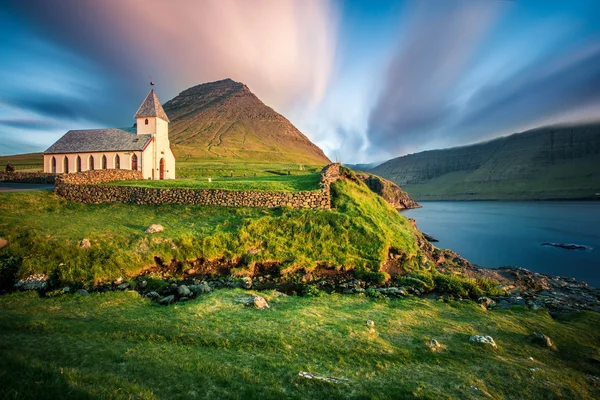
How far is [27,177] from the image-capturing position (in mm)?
42625

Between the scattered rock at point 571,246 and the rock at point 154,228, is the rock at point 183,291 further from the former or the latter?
the scattered rock at point 571,246

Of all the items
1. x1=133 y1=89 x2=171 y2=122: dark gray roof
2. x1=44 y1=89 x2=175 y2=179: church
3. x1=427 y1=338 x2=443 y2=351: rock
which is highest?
x1=133 y1=89 x2=171 y2=122: dark gray roof

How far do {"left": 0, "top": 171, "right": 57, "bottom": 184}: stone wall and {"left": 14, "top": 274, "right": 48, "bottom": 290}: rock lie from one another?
3712cm

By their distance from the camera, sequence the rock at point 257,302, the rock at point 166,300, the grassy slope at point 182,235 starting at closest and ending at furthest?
the rock at point 257,302, the rock at point 166,300, the grassy slope at point 182,235

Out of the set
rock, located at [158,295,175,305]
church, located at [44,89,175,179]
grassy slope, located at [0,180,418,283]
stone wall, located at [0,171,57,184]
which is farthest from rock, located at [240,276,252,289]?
stone wall, located at [0,171,57,184]

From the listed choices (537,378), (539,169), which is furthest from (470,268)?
(539,169)

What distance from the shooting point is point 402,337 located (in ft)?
33.2

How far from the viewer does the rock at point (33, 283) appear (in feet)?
44.8

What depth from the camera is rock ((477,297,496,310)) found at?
15.1 metres

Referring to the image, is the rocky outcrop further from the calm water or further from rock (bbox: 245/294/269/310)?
rock (bbox: 245/294/269/310)

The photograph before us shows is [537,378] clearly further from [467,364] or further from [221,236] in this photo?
[221,236]

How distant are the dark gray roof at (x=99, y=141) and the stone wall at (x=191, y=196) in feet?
58.1

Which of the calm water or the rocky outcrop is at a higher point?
the rocky outcrop

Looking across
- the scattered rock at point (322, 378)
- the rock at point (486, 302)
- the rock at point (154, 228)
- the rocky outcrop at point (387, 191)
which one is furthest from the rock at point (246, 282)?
the rocky outcrop at point (387, 191)
